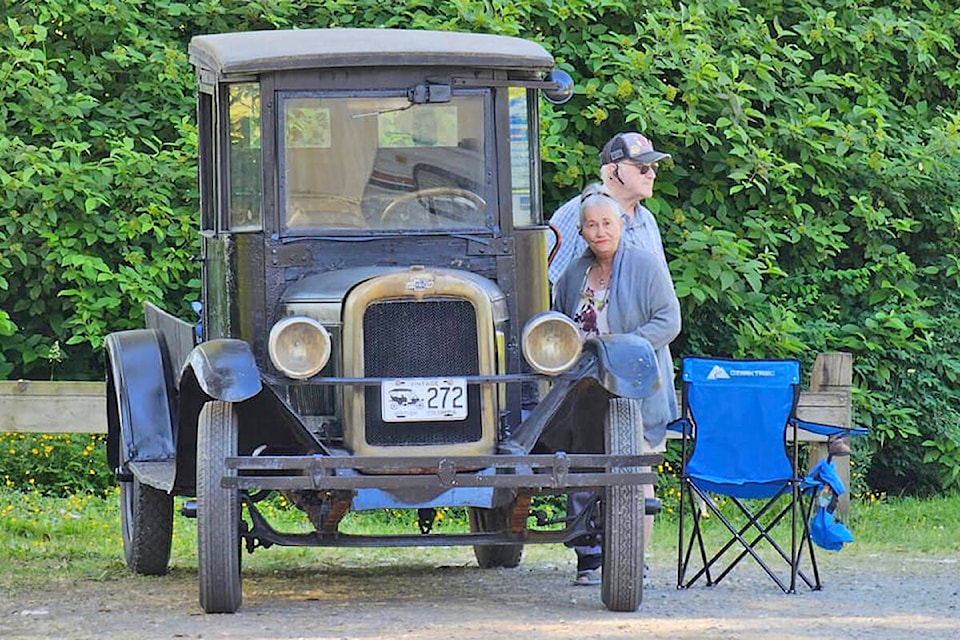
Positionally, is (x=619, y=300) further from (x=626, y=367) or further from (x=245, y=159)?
(x=245, y=159)

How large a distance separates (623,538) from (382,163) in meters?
1.83

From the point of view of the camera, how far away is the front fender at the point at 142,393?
806cm

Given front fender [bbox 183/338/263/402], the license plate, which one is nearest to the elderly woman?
the license plate

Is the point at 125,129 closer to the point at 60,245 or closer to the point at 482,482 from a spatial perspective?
the point at 60,245

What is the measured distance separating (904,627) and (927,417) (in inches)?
231

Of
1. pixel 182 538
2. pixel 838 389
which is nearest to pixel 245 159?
pixel 182 538

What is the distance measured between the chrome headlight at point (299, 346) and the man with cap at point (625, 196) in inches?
71.6

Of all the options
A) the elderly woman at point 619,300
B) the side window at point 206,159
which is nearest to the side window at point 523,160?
the elderly woman at point 619,300

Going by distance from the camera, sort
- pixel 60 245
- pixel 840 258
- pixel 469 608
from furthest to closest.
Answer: pixel 840 258
pixel 60 245
pixel 469 608

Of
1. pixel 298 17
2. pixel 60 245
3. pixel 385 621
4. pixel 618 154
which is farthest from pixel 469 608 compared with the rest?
pixel 298 17

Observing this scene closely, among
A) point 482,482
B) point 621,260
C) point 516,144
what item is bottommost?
point 482,482

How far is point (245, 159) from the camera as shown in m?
7.49

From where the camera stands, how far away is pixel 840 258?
41.8ft

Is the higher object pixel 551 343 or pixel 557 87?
pixel 557 87
